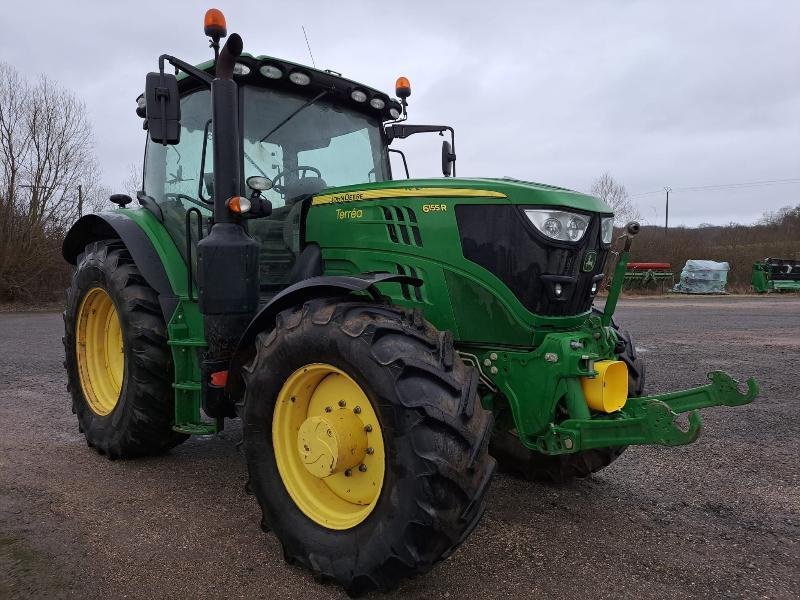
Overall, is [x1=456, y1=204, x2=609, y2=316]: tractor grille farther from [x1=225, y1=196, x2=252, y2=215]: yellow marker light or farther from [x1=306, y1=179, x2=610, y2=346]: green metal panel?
[x1=225, y1=196, x2=252, y2=215]: yellow marker light

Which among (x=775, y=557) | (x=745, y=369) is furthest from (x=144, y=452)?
(x=745, y=369)

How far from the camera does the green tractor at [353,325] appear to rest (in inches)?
94.2

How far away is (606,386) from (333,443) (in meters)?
1.26

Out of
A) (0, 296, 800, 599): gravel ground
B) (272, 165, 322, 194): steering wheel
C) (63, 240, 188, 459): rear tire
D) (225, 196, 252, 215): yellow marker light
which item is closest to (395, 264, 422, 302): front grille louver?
(225, 196, 252, 215): yellow marker light

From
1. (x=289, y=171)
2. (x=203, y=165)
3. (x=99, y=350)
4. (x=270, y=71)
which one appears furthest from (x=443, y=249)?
(x=99, y=350)

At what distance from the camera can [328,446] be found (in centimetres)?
256

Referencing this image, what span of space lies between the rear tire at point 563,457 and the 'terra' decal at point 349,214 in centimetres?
137

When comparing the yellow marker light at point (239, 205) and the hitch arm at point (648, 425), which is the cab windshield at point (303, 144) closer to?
the yellow marker light at point (239, 205)

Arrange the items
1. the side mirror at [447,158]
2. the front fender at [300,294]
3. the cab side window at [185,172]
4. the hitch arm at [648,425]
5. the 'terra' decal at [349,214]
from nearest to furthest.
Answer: the hitch arm at [648,425]
the front fender at [300,294]
the 'terra' decal at [349,214]
the cab side window at [185,172]
the side mirror at [447,158]

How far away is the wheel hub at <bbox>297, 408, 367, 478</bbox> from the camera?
256 centimetres

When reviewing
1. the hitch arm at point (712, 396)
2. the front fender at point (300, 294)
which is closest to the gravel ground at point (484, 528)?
the hitch arm at point (712, 396)

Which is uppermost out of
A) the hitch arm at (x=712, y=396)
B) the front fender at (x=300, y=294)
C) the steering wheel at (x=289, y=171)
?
the steering wheel at (x=289, y=171)

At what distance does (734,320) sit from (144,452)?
13627 mm

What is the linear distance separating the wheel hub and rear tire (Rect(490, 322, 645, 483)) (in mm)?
1041
